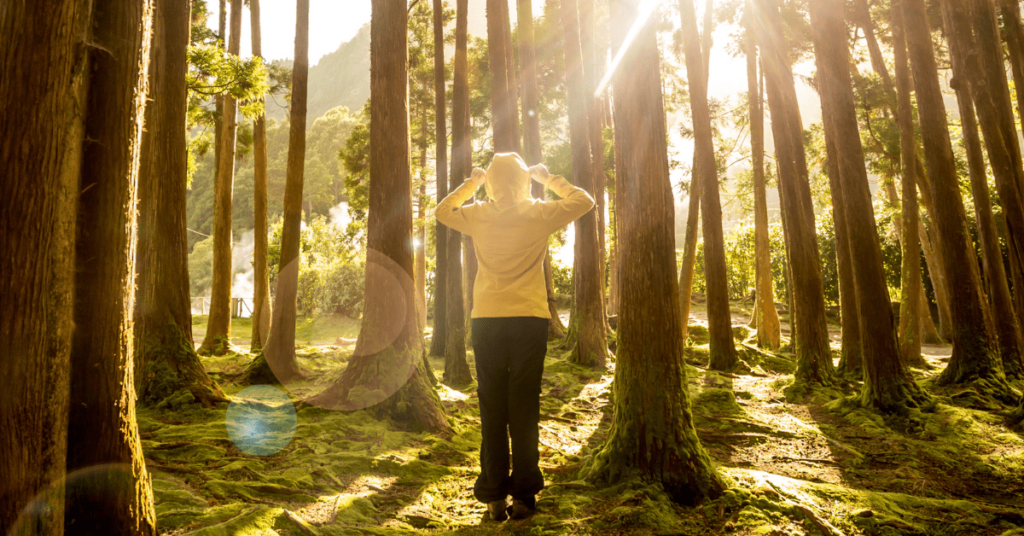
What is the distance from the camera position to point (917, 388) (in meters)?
6.12

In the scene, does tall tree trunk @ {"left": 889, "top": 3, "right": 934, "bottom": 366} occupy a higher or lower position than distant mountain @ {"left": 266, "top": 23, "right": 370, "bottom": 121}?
lower

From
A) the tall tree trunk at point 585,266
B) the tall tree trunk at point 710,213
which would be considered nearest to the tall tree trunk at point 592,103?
the tall tree trunk at point 585,266

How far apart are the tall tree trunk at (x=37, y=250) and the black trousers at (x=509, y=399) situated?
1.93 meters

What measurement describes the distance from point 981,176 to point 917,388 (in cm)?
352

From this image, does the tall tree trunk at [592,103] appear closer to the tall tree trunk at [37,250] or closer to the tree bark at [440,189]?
the tree bark at [440,189]

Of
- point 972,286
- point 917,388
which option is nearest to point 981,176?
point 972,286

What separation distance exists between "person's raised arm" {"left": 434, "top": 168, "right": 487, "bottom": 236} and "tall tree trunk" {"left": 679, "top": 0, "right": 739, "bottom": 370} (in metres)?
8.31

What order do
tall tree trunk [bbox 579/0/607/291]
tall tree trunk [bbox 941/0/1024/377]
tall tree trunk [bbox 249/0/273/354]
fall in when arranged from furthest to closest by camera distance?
tall tree trunk [bbox 579/0/607/291]
tall tree trunk [bbox 249/0/273/354]
tall tree trunk [bbox 941/0/1024/377]

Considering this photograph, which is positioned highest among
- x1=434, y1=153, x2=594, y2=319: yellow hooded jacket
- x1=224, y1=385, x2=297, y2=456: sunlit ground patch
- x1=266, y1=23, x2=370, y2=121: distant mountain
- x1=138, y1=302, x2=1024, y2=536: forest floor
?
x1=266, y1=23, x2=370, y2=121: distant mountain

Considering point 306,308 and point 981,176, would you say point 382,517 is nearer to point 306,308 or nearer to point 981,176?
point 981,176

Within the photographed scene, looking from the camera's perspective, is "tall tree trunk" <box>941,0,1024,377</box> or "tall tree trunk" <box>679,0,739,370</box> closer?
"tall tree trunk" <box>941,0,1024,377</box>

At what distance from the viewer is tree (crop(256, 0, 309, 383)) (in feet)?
26.7

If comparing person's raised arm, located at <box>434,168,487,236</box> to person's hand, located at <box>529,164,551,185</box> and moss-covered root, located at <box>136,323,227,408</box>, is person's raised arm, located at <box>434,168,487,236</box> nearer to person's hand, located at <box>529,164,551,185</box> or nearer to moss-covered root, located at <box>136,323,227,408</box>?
person's hand, located at <box>529,164,551,185</box>

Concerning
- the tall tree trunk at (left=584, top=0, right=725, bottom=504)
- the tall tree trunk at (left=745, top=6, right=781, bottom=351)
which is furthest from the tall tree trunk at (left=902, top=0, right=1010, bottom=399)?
the tall tree trunk at (left=584, top=0, right=725, bottom=504)
